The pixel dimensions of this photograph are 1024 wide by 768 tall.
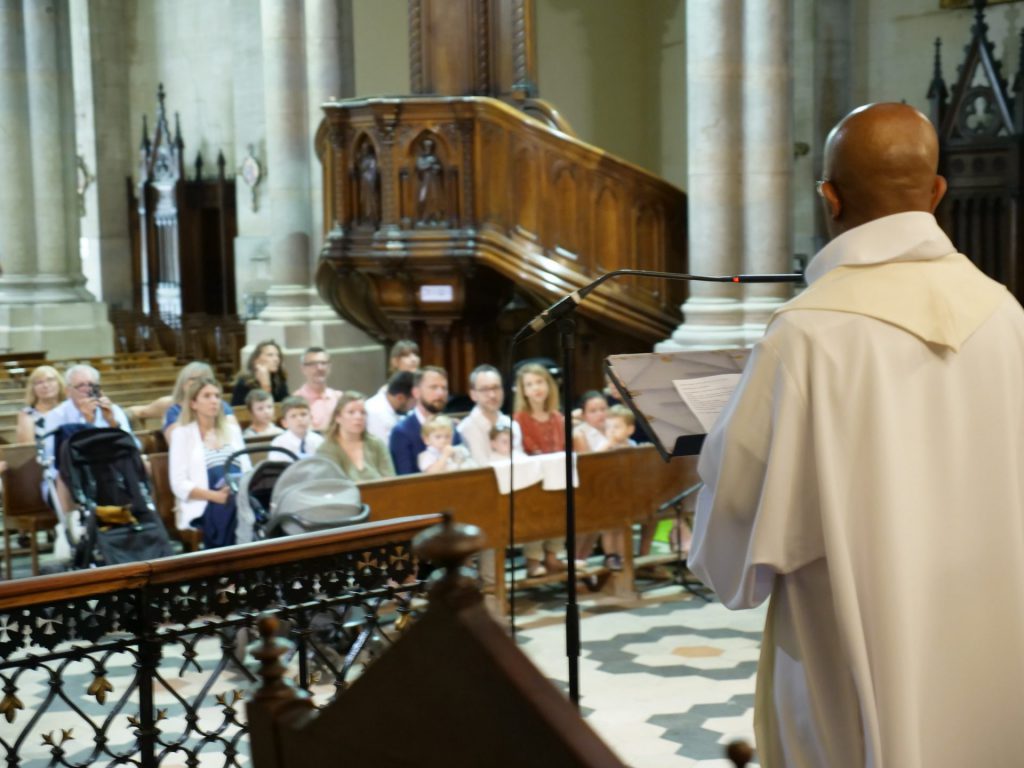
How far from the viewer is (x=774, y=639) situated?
2.60 metres

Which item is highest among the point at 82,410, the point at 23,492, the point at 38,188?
the point at 38,188

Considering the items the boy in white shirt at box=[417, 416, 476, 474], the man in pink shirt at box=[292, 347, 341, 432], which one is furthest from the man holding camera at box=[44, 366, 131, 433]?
the boy in white shirt at box=[417, 416, 476, 474]

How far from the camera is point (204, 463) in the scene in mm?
7969

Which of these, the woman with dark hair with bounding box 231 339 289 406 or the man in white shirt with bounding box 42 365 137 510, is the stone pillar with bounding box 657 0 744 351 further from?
the man in white shirt with bounding box 42 365 137 510

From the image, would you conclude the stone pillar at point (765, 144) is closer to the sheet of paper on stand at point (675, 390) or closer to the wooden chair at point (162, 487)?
the wooden chair at point (162, 487)

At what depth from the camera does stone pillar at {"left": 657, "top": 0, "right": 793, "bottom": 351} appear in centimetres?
1030

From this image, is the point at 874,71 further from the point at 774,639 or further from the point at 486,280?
the point at 774,639

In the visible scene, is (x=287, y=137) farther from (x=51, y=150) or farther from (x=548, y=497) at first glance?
(x=548, y=497)

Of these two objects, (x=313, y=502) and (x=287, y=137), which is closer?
(x=313, y=502)

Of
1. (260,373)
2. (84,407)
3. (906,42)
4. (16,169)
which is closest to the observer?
(84,407)

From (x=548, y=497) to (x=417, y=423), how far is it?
914 mm

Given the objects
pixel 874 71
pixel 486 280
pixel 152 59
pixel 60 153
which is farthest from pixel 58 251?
pixel 874 71

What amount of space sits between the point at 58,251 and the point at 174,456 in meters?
10.7

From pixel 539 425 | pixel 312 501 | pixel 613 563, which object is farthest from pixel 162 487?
pixel 613 563
